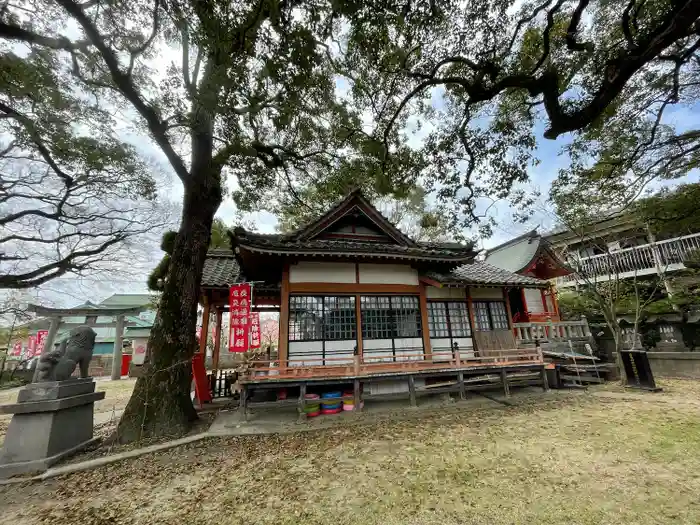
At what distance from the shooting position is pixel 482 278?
11156 millimetres

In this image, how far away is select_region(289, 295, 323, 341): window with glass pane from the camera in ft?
30.3

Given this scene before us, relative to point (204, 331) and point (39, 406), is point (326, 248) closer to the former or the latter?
point (204, 331)

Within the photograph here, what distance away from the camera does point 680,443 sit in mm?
5480

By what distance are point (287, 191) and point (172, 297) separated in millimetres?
7391

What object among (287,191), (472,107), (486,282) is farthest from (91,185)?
(486,282)

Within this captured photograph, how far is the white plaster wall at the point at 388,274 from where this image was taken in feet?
33.4

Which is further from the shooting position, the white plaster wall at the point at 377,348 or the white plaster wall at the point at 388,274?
the white plaster wall at the point at 388,274

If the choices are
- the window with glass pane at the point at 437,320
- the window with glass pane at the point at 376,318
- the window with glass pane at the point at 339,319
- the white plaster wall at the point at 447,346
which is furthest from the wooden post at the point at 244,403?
the window with glass pane at the point at 437,320

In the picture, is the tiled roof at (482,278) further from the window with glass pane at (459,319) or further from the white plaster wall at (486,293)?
the window with glass pane at (459,319)

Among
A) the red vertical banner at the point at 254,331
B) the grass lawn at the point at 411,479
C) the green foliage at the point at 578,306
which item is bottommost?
the grass lawn at the point at 411,479

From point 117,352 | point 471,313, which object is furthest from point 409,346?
point 117,352

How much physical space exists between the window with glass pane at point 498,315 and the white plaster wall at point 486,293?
316 millimetres

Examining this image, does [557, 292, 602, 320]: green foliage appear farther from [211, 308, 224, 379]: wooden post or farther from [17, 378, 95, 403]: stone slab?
[17, 378, 95, 403]: stone slab

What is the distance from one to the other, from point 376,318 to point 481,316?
4.55 metres
